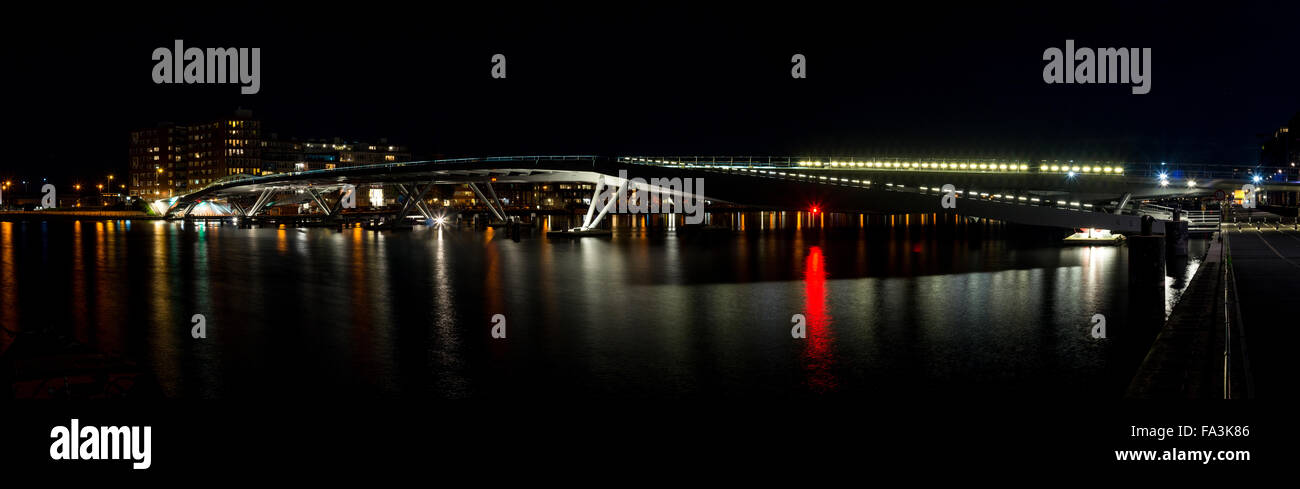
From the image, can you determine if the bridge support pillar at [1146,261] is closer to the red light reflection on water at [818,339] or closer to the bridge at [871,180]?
the red light reflection on water at [818,339]

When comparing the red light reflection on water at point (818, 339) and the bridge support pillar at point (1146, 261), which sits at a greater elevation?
the bridge support pillar at point (1146, 261)

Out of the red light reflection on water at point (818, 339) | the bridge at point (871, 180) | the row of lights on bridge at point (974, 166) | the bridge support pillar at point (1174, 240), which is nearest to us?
the red light reflection on water at point (818, 339)

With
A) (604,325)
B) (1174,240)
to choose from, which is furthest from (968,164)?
(604,325)

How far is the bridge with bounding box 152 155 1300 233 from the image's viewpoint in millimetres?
47156

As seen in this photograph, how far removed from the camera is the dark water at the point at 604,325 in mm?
13625

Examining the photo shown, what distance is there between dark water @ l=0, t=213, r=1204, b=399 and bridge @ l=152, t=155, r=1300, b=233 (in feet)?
20.5

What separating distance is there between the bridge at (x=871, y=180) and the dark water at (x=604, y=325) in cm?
624

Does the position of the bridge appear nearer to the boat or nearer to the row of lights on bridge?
the row of lights on bridge

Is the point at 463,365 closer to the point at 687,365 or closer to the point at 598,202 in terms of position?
the point at 687,365

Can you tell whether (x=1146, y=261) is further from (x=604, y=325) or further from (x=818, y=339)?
(x=604, y=325)
